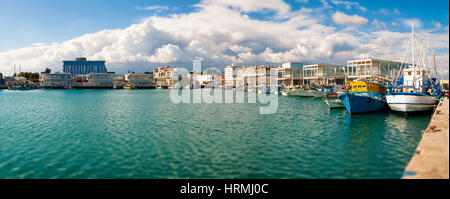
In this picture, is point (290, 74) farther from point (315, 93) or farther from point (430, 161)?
point (430, 161)

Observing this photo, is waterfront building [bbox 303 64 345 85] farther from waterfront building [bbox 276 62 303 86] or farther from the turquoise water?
the turquoise water

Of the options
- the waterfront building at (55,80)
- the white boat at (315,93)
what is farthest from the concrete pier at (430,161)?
the waterfront building at (55,80)

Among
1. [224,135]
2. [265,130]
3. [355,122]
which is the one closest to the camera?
[224,135]

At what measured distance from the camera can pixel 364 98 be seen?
33.8 meters

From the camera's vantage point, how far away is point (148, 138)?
20.1 metres

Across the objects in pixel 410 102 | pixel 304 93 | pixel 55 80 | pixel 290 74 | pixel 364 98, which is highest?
pixel 290 74

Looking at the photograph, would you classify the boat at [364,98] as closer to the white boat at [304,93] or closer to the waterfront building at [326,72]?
the white boat at [304,93]

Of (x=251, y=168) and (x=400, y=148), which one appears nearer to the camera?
(x=251, y=168)

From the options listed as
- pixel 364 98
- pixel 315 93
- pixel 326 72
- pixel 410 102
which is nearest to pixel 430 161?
pixel 410 102

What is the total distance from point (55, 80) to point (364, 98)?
8413 inches

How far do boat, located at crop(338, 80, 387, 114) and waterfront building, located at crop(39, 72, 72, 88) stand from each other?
209m

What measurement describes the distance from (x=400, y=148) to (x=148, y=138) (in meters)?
17.3
